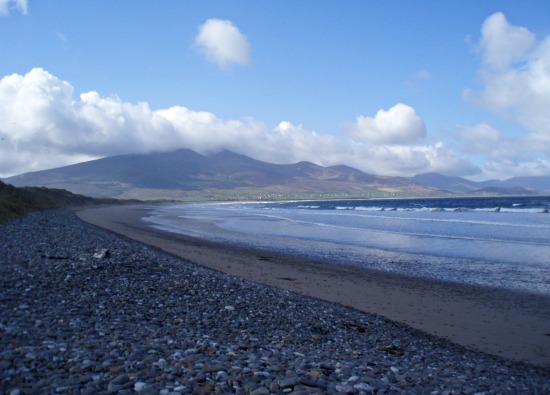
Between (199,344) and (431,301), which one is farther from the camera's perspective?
(431,301)

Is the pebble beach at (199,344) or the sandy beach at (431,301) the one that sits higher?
the pebble beach at (199,344)

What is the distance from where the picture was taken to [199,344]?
675 cm

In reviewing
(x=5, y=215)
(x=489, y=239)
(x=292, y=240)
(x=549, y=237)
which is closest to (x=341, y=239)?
(x=292, y=240)

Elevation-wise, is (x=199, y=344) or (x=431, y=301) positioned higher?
(x=199, y=344)

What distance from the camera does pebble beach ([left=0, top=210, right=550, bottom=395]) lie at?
201 inches

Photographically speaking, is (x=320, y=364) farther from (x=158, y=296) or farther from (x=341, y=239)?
(x=341, y=239)

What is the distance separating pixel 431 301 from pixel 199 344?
8.94m

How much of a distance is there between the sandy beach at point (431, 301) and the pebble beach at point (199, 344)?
911 mm

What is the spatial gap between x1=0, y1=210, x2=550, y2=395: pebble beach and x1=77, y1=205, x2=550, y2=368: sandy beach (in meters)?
0.91

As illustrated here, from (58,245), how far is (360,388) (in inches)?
544

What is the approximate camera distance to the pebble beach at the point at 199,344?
201 inches

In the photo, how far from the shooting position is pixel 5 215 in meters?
26.9

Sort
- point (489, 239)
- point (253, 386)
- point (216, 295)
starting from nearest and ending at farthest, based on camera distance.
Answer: point (253, 386) < point (216, 295) < point (489, 239)

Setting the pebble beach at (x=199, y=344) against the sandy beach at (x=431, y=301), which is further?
the sandy beach at (x=431, y=301)
